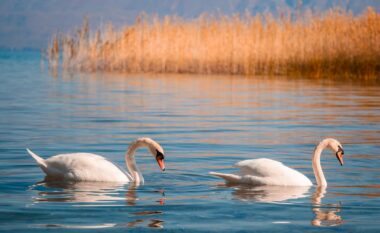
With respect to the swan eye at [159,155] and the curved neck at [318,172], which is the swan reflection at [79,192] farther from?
the curved neck at [318,172]

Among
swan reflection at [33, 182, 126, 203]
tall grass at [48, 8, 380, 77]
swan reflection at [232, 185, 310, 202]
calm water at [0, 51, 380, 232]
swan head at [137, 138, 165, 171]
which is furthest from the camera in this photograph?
Result: tall grass at [48, 8, 380, 77]

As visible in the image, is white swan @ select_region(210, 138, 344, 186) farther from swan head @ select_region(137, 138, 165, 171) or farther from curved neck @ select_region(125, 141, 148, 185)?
curved neck @ select_region(125, 141, 148, 185)

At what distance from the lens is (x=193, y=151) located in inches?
443

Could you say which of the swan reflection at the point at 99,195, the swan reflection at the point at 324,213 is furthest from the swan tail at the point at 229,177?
the swan reflection at the point at 324,213

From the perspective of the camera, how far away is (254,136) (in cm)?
1290

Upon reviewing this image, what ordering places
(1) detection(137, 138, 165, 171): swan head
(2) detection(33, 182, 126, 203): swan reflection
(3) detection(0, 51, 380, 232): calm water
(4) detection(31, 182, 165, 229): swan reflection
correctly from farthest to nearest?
(1) detection(137, 138, 165, 171): swan head < (2) detection(33, 182, 126, 203): swan reflection < (3) detection(0, 51, 380, 232): calm water < (4) detection(31, 182, 165, 229): swan reflection

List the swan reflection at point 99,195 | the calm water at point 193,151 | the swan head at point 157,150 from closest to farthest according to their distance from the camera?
the swan reflection at point 99,195 < the calm water at point 193,151 < the swan head at point 157,150

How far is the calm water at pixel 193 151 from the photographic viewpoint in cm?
679

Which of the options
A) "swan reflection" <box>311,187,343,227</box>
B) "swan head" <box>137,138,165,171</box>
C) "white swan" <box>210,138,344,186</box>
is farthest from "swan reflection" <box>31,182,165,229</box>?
"swan reflection" <box>311,187,343,227</box>

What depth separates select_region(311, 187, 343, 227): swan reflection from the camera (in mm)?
6672

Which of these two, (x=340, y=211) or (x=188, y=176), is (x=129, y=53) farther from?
(x=340, y=211)

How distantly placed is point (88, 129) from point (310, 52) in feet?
48.5

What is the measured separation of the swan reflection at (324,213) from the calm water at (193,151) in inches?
0.6

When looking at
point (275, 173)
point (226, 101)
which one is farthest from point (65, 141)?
point (226, 101)
